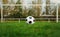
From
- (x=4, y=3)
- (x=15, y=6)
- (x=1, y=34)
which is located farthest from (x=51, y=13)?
(x=1, y=34)

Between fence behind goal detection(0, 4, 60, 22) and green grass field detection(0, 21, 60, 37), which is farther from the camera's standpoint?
fence behind goal detection(0, 4, 60, 22)

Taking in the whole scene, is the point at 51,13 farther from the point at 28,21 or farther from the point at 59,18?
the point at 28,21

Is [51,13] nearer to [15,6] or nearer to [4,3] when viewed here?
[15,6]

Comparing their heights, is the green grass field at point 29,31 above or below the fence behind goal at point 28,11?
below

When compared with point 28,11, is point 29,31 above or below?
below

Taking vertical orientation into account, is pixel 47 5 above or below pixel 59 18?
above

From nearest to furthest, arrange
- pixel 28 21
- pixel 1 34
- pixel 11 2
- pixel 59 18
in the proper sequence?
pixel 1 34 → pixel 28 21 → pixel 59 18 → pixel 11 2

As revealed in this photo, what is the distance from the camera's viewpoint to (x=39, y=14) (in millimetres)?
8445

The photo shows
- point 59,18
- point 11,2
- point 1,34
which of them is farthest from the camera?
point 11,2

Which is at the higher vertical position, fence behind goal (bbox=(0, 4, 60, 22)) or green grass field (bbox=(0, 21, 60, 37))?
fence behind goal (bbox=(0, 4, 60, 22))

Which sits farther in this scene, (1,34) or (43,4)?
(43,4)

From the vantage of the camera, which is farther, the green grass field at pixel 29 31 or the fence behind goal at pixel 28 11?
the fence behind goal at pixel 28 11

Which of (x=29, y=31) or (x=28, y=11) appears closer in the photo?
(x=29, y=31)

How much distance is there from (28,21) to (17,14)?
212cm
